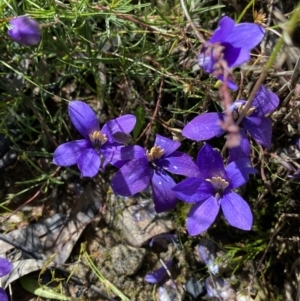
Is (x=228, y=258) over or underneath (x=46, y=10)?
underneath

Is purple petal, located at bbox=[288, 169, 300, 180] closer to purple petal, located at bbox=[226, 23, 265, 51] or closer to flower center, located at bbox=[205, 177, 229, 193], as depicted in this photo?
flower center, located at bbox=[205, 177, 229, 193]

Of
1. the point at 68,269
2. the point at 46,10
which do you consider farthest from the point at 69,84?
the point at 68,269

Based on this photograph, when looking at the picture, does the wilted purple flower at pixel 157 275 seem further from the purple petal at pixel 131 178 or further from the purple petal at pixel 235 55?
the purple petal at pixel 235 55

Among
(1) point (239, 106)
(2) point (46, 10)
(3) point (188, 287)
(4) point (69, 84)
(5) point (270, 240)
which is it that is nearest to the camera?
(1) point (239, 106)

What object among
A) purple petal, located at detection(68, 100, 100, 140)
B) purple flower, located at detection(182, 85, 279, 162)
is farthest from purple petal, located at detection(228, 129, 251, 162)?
purple petal, located at detection(68, 100, 100, 140)

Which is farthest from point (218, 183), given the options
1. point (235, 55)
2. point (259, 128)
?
point (235, 55)

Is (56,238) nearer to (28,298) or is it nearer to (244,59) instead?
(28,298)

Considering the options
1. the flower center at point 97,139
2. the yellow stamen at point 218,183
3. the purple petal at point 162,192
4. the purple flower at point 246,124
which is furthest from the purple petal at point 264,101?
the flower center at point 97,139
